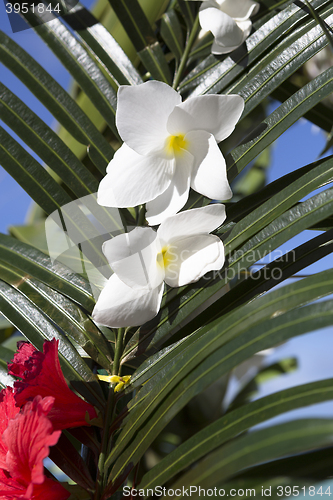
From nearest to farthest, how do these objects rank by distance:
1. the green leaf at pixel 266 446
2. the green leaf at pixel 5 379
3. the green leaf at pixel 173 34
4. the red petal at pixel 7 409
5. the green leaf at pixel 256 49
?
the green leaf at pixel 266 446 → the red petal at pixel 7 409 → the green leaf at pixel 5 379 → the green leaf at pixel 256 49 → the green leaf at pixel 173 34

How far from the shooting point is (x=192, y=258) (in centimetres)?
41

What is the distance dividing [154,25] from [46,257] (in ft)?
1.77

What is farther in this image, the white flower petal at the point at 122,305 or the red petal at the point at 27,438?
the white flower petal at the point at 122,305

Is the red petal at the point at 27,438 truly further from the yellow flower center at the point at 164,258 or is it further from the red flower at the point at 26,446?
the yellow flower center at the point at 164,258

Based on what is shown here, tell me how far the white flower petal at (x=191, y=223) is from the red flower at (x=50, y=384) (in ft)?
0.52

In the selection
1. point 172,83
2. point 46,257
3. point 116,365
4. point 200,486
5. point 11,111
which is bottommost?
point 200,486

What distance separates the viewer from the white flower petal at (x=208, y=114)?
403 millimetres

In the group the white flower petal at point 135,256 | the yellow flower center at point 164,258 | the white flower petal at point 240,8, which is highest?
the white flower petal at point 240,8

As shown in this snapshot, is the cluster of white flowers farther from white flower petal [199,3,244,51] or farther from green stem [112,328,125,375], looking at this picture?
white flower petal [199,3,244,51]

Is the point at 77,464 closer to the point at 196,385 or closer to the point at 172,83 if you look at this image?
the point at 196,385

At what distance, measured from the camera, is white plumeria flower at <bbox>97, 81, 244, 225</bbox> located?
403 mm

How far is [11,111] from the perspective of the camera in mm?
537

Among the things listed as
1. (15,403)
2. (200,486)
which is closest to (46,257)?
(15,403)

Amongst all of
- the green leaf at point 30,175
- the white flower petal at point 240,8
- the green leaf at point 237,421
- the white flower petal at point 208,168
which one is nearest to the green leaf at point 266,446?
the green leaf at point 237,421
